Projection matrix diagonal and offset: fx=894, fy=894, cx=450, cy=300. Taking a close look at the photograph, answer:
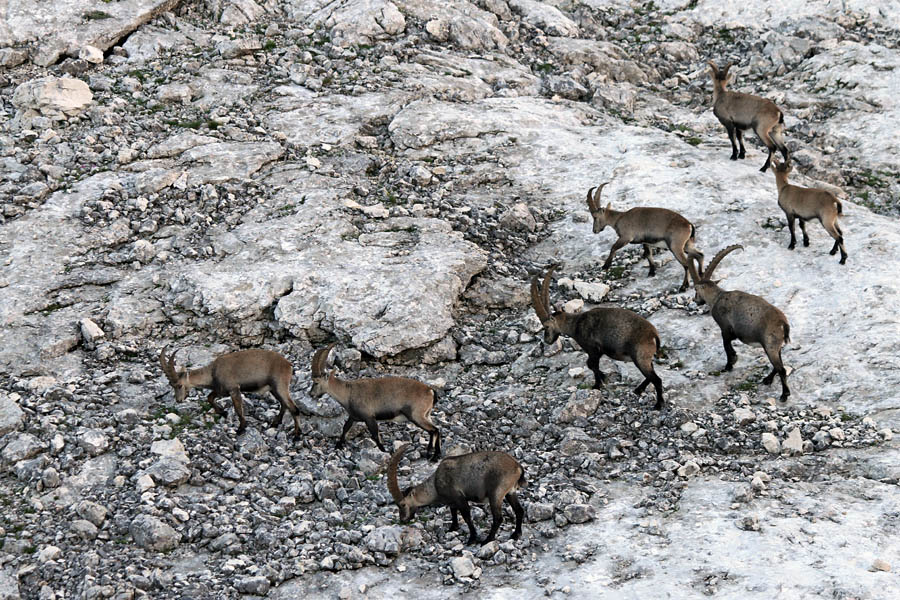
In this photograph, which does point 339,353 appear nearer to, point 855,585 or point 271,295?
point 271,295

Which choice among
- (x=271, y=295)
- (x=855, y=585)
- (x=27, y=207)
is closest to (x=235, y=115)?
(x=27, y=207)

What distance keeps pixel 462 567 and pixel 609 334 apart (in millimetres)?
3793

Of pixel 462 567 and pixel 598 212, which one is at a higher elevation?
pixel 598 212

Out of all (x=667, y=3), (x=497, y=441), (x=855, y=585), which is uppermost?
(x=667, y=3)

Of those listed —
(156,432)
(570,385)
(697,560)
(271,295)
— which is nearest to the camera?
(697,560)

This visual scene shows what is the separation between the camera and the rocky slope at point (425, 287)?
8406 mm

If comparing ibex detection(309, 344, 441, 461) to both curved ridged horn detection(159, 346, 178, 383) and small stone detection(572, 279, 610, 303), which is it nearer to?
curved ridged horn detection(159, 346, 178, 383)

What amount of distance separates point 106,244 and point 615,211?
752 cm

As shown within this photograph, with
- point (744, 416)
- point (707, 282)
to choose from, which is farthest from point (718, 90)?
point (744, 416)

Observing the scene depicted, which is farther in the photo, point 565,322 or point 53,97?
point 53,97

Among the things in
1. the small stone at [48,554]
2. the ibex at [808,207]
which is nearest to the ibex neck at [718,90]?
the ibex at [808,207]

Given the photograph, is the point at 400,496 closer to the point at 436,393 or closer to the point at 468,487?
the point at 468,487

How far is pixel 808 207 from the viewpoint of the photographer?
496 inches

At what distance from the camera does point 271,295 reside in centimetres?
1207
